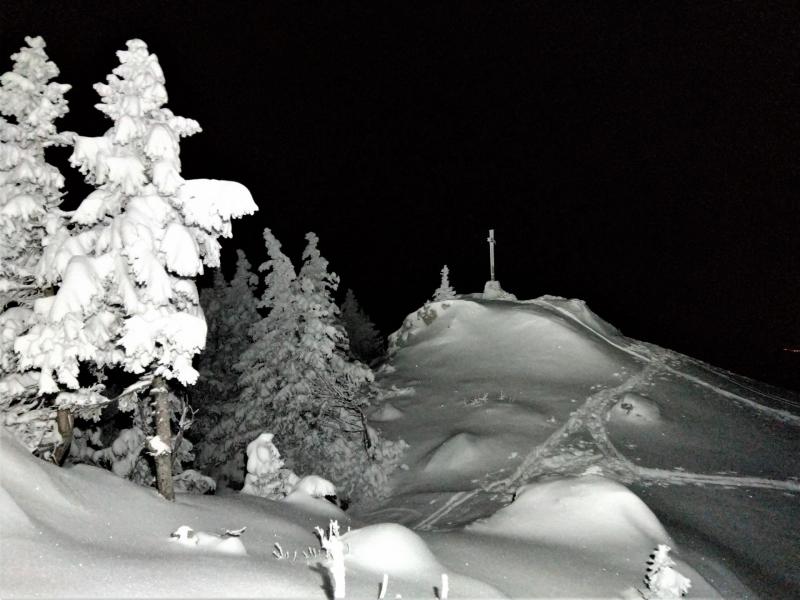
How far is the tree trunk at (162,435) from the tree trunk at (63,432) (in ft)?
9.36

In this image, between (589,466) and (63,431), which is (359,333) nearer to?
(589,466)

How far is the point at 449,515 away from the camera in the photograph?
888 inches

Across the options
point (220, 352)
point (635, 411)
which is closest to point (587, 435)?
point (635, 411)

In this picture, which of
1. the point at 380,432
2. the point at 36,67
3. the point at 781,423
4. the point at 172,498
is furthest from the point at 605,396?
the point at 36,67

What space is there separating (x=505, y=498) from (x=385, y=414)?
43.1ft

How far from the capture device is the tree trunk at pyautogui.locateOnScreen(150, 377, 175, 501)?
12.9m

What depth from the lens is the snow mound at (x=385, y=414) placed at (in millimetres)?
35062

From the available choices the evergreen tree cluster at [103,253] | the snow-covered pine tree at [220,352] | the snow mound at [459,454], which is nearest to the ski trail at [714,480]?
the snow mound at [459,454]

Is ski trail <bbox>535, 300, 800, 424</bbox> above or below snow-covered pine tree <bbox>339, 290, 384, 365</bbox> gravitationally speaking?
above

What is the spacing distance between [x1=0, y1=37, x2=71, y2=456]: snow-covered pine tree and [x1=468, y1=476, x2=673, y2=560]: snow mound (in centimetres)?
1315

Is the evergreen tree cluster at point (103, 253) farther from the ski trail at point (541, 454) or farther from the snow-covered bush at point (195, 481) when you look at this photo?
the ski trail at point (541, 454)

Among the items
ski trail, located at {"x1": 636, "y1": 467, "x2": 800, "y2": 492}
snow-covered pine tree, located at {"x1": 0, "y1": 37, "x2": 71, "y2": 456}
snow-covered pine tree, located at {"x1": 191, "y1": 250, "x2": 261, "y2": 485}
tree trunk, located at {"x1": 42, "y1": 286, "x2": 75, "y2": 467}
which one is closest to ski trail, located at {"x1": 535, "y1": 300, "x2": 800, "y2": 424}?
ski trail, located at {"x1": 636, "y1": 467, "x2": 800, "y2": 492}

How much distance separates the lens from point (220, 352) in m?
39.7

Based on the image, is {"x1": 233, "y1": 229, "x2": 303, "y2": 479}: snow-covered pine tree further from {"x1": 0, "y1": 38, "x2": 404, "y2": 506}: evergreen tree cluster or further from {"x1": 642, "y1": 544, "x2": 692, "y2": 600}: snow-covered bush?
{"x1": 642, "y1": 544, "x2": 692, "y2": 600}: snow-covered bush
